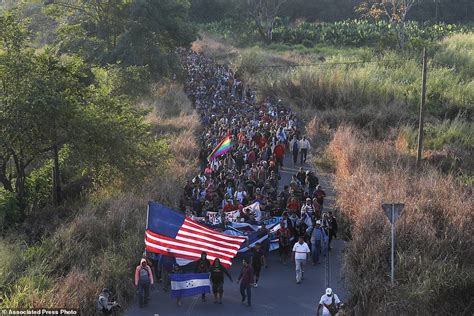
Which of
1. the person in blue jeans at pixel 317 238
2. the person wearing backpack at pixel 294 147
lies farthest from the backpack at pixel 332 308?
the person wearing backpack at pixel 294 147

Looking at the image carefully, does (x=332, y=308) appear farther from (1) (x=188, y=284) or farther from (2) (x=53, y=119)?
(2) (x=53, y=119)

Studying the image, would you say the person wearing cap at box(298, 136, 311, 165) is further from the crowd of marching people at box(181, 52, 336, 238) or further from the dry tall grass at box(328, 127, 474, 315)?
the dry tall grass at box(328, 127, 474, 315)

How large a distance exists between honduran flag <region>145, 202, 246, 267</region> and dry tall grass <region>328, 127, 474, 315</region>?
2914 mm

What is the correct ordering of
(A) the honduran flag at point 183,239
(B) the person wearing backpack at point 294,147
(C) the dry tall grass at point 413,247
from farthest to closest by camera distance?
(B) the person wearing backpack at point 294,147 < (A) the honduran flag at point 183,239 < (C) the dry tall grass at point 413,247

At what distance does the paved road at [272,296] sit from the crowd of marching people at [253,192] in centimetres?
22

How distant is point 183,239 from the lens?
13305 millimetres

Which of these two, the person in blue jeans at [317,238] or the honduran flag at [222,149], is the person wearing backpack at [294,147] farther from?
the person in blue jeans at [317,238]

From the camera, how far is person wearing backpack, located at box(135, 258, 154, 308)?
11930 mm

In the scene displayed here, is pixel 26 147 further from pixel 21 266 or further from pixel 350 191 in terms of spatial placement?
pixel 350 191

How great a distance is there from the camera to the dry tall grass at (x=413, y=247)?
460 inches

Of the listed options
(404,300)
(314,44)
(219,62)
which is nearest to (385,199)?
(404,300)

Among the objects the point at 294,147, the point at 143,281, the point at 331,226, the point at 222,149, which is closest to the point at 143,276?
the point at 143,281

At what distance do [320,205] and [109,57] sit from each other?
23174 millimetres

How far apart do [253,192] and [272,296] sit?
5731 millimetres
